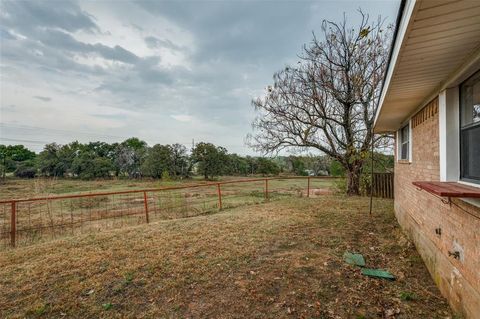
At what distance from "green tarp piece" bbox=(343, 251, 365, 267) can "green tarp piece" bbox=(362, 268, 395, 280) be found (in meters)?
0.18

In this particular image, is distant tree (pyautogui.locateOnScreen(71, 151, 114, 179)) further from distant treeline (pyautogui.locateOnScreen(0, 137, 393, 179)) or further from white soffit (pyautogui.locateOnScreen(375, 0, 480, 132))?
white soffit (pyautogui.locateOnScreen(375, 0, 480, 132))

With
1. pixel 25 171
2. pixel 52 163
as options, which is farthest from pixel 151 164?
pixel 25 171

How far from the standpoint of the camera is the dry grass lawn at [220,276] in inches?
94.5

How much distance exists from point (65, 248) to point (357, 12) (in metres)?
12.7

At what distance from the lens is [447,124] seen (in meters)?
2.47

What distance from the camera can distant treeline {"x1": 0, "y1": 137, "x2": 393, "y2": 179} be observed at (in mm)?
29938

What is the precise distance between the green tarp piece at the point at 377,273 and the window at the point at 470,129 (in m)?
1.53

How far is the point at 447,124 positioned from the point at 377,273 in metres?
2.04

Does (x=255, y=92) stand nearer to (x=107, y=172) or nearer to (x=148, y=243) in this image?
(x=148, y=243)

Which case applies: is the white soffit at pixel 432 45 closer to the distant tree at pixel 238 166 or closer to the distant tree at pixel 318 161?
the distant tree at pixel 318 161

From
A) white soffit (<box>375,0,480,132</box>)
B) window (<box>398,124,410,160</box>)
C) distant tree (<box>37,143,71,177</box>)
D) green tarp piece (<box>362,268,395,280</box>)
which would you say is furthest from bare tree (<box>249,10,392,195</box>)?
distant tree (<box>37,143,71,177</box>)

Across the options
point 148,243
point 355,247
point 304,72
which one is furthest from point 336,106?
point 148,243

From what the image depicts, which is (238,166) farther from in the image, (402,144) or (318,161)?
(402,144)

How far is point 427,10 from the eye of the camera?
1285 mm
